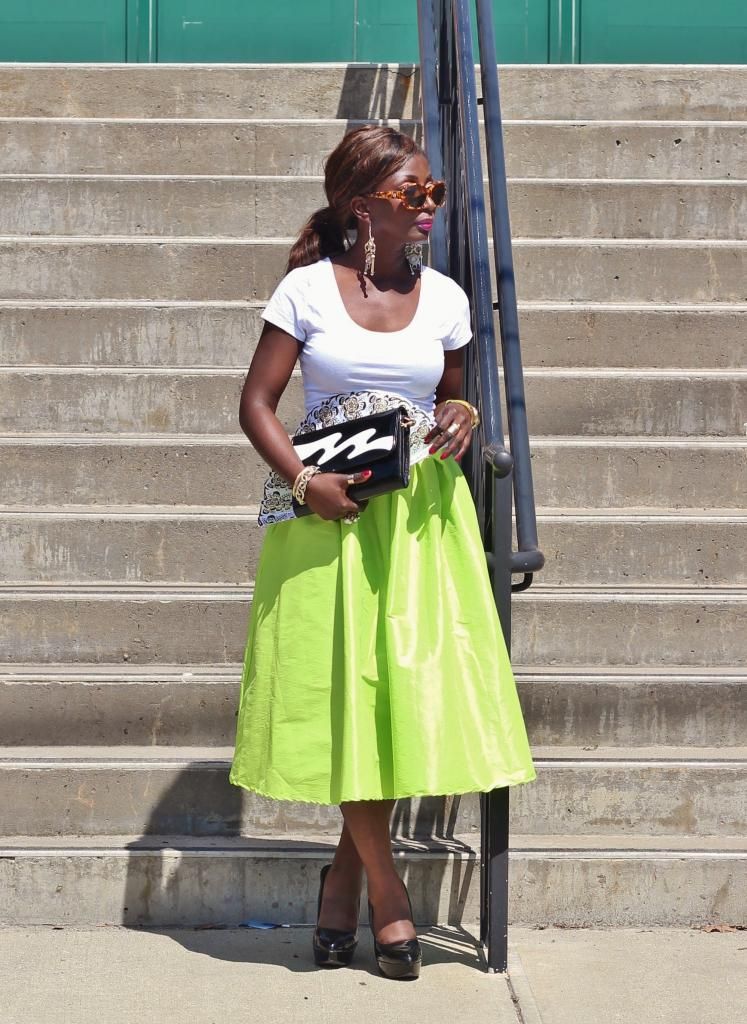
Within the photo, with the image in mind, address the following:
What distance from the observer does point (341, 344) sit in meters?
3.29

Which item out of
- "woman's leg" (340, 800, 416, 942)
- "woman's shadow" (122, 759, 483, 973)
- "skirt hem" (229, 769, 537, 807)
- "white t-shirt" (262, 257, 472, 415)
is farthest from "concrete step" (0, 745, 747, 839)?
"white t-shirt" (262, 257, 472, 415)

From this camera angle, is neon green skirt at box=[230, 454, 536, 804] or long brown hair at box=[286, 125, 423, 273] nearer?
neon green skirt at box=[230, 454, 536, 804]

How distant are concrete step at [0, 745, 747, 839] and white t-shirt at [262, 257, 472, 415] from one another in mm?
1179

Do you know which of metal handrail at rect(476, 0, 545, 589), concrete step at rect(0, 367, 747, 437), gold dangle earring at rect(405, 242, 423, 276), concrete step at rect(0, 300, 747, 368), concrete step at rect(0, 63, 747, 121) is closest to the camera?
gold dangle earring at rect(405, 242, 423, 276)

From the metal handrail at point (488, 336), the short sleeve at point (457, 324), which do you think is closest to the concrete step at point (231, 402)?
the metal handrail at point (488, 336)

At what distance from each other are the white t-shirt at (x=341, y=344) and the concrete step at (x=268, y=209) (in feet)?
9.22

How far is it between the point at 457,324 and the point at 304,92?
381cm

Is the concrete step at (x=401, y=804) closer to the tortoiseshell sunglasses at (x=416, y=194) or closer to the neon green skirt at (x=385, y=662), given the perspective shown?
the neon green skirt at (x=385, y=662)

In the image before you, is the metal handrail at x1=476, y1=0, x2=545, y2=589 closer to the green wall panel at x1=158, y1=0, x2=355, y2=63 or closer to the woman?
the woman

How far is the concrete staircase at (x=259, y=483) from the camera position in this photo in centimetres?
377

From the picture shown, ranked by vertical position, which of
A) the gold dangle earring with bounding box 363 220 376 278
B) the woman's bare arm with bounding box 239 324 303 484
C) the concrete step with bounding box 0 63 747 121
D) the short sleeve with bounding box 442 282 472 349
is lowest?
the woman's bare arm with bounding box 239 324 303 484

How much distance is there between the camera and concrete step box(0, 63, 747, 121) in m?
6.88

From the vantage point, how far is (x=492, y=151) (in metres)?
4.31

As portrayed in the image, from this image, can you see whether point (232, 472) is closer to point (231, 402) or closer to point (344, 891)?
point (231, 402)
